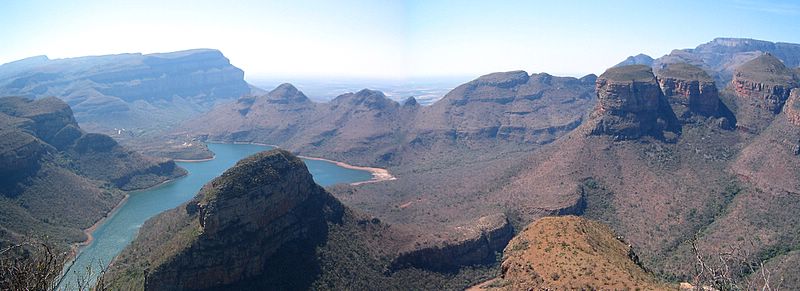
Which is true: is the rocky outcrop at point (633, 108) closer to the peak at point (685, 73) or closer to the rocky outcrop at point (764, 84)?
the peak at point (685, 73)

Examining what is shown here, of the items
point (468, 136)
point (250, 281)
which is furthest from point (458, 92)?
point (250, 281)

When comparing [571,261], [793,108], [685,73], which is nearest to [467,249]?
[571,261]

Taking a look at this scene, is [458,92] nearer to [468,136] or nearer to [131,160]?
[468,136]

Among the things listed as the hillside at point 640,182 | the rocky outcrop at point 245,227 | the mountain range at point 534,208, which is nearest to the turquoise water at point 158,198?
the mountain range at point 534,208

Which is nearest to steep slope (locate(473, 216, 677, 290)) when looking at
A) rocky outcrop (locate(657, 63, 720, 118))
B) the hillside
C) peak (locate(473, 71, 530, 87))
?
the hillside

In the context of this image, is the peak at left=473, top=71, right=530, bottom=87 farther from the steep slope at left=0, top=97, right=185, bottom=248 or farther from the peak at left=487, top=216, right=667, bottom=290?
the peak at left=487, top=216, right=667, bottom=290

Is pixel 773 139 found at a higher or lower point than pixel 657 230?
higher

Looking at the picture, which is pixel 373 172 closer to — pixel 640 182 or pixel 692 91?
pixel 640 182
